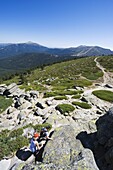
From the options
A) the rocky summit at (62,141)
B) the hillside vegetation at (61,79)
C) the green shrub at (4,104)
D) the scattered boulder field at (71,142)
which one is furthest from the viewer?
the hillside vegetation at (61,79)

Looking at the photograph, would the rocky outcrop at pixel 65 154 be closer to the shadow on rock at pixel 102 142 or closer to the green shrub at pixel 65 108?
the shadow on rock at pixel 102 142

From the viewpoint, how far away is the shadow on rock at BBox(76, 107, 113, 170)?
15405 millimetres

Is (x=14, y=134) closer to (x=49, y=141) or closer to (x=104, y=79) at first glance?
(x=49, y=141)

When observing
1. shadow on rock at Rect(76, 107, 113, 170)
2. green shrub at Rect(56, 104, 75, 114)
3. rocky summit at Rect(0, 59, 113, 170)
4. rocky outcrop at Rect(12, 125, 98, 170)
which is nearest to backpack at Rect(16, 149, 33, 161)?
rocky summit at Rect(0, 59, 113, 170)

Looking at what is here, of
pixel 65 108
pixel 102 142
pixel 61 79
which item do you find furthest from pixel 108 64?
pixel 102 142

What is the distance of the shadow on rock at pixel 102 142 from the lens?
1540 cm

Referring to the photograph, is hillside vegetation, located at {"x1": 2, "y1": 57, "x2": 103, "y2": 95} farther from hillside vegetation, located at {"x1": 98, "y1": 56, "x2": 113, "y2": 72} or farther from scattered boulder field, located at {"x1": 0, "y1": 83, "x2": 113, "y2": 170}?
scattered boulder field, located at {"x1": 0, "y1": 83, "x2": 113, "y2": 170}

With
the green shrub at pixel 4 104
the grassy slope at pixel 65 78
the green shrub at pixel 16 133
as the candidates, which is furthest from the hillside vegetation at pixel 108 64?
the green shrub at pixel 16 133

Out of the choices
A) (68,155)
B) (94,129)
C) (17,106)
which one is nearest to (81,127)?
(94,129)

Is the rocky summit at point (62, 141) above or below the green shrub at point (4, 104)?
above

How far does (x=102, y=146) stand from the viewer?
56.8 ft

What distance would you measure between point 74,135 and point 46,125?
7.21 m

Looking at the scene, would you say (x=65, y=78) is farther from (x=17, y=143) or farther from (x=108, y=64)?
(x=17, y=143)

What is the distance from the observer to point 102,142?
17000 mm
